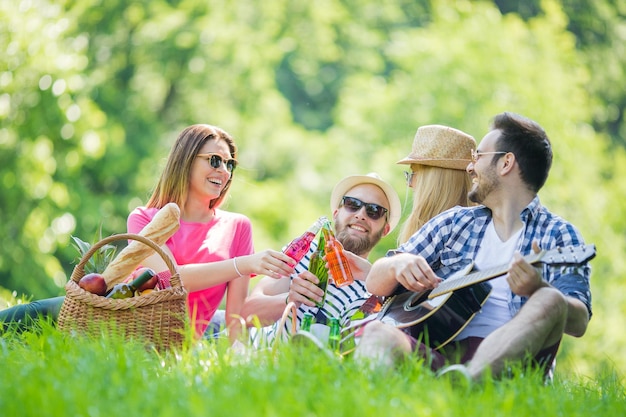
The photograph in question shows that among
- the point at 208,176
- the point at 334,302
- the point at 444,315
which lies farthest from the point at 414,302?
the point at 208,176

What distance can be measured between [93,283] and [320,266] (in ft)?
4.34

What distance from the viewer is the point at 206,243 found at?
18.9 ft

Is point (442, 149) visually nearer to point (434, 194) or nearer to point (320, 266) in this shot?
point (434, 194)

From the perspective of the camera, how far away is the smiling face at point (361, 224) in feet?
18.5

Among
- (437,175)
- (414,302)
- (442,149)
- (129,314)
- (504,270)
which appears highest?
(442,149)

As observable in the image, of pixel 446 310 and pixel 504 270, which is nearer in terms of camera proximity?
pixel 504 270

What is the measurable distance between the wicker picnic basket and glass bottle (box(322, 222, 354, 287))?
3.02 feet

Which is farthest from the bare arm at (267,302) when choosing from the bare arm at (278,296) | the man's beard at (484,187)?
the man's beard at (484,187)

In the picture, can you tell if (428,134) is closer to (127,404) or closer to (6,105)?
(127,404)

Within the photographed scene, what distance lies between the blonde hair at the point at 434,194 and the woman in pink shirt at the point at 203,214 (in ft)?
3.35

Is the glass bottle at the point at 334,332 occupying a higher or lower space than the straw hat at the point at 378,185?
lower

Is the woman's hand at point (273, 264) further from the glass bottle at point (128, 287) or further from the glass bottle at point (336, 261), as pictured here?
the glass bottle at point (128, 287)

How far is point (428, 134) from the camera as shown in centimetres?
590

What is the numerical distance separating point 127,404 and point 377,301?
90.0 inches
